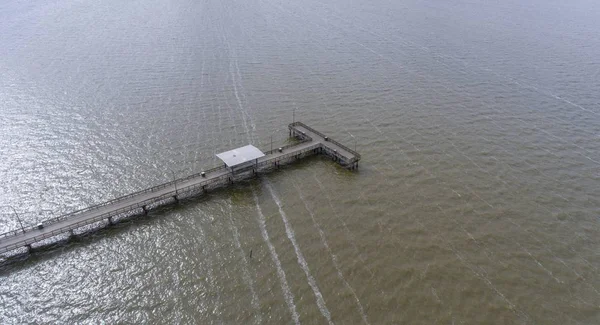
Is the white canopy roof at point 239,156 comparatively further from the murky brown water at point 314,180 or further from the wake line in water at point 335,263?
the wake line in water at point 335,263

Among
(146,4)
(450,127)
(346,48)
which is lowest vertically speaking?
(450,127)

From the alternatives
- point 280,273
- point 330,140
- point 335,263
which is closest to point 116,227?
point 280,273

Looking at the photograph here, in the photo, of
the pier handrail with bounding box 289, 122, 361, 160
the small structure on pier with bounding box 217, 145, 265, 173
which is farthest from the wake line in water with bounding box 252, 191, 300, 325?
the pier handrail with bounding box 289, 122, 361, 160

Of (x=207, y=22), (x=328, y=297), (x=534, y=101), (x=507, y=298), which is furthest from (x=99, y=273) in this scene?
(x=207, y=22)

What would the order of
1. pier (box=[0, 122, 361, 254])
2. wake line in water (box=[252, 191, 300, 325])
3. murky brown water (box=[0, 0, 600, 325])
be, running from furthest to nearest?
pier (box=[0, 122, 361, 254]) < murky brown water (box=[0, 0, 600, 325]) < wake line in water (box=[252, 191, 300, 325])

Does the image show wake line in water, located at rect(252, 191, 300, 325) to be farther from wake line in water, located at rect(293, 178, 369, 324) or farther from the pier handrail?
the pier handrail

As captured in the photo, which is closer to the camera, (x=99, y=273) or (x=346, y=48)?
(x=99, y=273)

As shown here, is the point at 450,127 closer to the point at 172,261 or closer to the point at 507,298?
the point at 507,298

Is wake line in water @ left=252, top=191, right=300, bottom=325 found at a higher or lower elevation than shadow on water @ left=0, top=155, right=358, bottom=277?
lower
